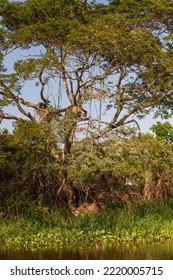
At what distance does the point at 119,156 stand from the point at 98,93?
58.5 inches

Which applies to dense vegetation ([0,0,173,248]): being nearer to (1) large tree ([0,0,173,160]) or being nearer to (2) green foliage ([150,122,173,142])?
(1) large tree ([0,0,173,160])

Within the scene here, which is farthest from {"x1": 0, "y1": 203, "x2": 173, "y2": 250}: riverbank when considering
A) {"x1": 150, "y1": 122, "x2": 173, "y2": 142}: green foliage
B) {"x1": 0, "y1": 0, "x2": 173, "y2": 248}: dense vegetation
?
{"x1": 150, "y1": 122, "x2": 173, "y2": 142}: green foliage

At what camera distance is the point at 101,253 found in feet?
34.6

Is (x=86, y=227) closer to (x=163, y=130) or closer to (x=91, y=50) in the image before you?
(x=91, y=50)

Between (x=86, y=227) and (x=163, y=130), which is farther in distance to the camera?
(x=163, y=130)

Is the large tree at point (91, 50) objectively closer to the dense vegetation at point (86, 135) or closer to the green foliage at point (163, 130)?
the dense vegetation at point (86, 135)

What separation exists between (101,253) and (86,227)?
215cm

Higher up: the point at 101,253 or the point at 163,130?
the point at 163,130

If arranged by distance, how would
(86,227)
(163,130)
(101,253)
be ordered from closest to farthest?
1. (101,253)
2. (86,227)
3. (163,130)

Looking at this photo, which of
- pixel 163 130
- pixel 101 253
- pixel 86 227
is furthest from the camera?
pixel 163 130

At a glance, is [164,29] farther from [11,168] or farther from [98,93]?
[11,168]

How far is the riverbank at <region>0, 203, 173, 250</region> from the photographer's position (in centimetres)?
1188

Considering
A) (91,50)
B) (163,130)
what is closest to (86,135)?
(91,50)
